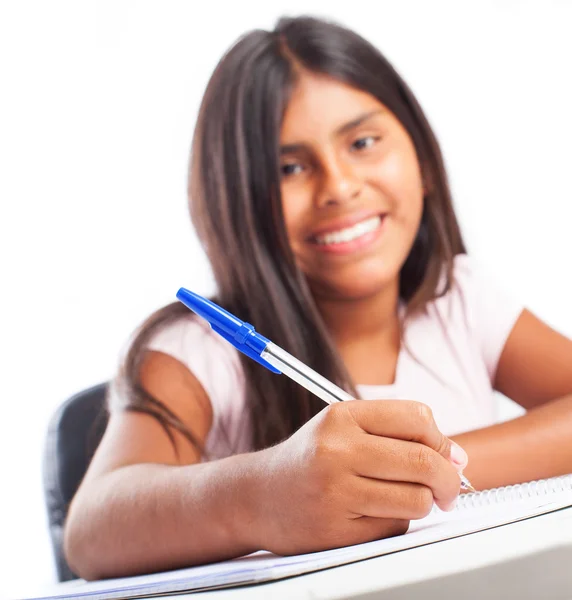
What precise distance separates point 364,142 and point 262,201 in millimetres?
132

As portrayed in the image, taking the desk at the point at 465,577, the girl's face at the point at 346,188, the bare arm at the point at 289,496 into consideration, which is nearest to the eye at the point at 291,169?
the girl's face at the point at 346,188

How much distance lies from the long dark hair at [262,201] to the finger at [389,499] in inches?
14.1

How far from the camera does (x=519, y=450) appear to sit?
0.54m

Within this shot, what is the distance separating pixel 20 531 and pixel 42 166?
53cm

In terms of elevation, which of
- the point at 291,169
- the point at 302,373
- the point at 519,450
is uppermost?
the point at 291,169

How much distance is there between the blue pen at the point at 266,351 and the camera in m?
0.38

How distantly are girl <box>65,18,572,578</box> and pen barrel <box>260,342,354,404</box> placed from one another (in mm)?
154

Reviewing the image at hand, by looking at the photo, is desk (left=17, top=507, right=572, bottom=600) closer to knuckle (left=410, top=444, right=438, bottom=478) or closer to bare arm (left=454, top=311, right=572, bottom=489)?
knuckle (left=410, top=444, right=438, bottom=478)

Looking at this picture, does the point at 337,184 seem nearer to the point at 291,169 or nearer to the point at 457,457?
the point at 291,169

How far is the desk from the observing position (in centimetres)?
25

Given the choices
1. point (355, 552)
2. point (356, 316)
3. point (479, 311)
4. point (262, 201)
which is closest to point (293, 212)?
point (262, 201)

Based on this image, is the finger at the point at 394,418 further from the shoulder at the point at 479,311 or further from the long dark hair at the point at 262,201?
the shoulder at the point at 479,311

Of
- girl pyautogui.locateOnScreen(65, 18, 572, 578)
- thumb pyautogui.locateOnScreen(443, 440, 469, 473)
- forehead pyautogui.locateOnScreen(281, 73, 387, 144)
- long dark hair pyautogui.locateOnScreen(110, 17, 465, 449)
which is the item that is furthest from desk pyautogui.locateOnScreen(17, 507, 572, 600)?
forehead pyautogui.locateOnScreen(281, 73, 387, 144)

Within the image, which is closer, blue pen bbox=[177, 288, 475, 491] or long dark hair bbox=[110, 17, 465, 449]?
blue pen bbox=[177, 288, 475, 491]
